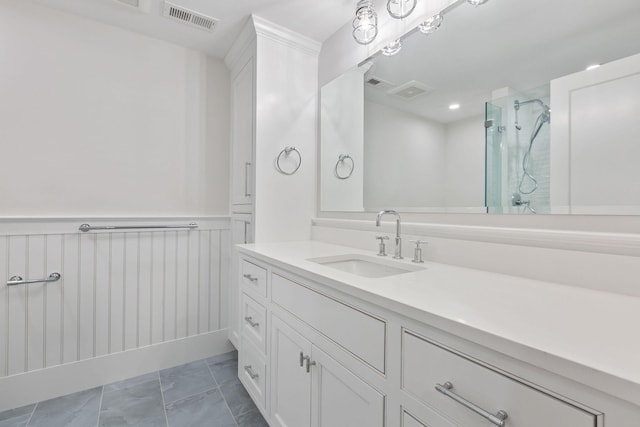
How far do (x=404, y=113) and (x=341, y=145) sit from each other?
1.67 feet

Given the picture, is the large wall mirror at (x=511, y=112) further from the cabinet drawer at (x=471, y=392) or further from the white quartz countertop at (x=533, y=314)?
the cabinet drawer at (x=471, y=392)

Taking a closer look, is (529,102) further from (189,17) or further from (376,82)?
(189,17)

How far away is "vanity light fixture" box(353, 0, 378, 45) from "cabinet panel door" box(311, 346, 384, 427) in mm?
1494

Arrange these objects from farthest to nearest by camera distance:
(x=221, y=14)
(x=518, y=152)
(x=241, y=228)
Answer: (x=241, y=228)
(x=221, y=14)
(x=518, y=152)

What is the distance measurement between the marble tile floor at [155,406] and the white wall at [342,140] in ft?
4.23

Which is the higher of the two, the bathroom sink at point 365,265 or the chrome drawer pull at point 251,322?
the bathroom sink at point 365,265

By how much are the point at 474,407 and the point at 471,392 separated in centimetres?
3

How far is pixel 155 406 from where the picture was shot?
162 centimetres

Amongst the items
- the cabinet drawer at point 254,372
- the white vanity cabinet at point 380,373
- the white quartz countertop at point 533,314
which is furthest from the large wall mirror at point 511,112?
the cabinet drawer at point 254,372

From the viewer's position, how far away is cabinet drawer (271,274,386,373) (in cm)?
77

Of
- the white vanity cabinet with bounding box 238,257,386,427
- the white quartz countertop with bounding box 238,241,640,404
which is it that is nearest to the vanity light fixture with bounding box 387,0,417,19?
the white quartz countertop with bounding box 238,241,640,404

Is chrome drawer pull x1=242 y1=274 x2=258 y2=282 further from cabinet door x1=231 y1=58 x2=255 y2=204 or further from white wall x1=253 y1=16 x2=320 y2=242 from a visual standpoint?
cabinet door x1=231 y1=58 x2=255 y2=204

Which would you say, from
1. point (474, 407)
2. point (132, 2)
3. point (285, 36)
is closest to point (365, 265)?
point (474, 407)

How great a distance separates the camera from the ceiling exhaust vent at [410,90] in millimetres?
1410
